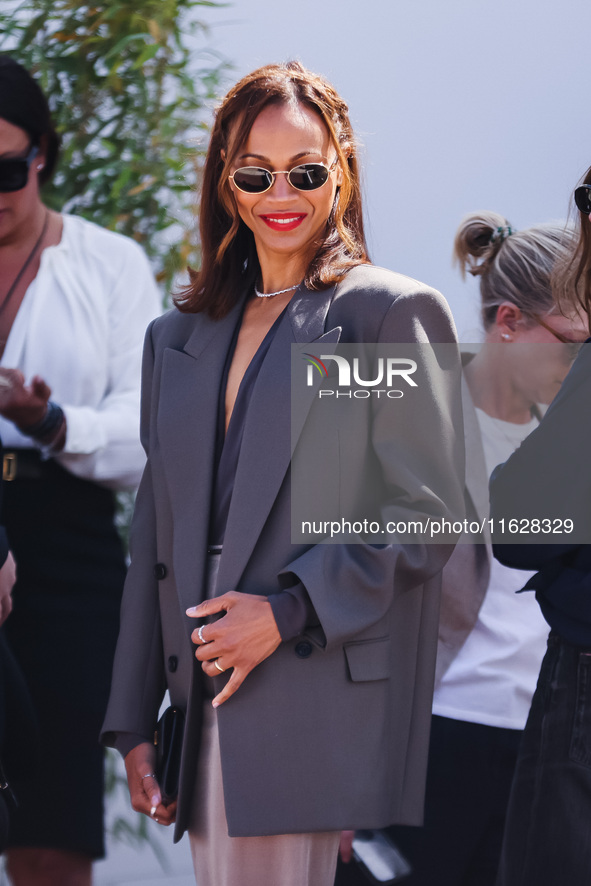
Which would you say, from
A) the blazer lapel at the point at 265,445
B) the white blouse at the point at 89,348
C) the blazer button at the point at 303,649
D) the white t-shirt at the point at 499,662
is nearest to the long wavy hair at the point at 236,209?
the blazer lapel at the point at 265,445

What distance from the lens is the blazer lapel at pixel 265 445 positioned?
74.8 inches

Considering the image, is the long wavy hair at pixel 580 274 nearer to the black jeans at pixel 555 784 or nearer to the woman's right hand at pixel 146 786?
the black jeans at pixel 555 784

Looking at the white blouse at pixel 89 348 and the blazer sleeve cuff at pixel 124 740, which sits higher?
the white blouse at pixel 89 348

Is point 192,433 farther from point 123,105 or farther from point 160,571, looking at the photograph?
point 123,105

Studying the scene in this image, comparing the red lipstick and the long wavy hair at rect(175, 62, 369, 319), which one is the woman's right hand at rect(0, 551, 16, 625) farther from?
the red lipstick

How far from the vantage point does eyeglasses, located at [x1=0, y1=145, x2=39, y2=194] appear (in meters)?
2.71

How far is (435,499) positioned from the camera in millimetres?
1843

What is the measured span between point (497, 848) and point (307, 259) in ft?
4.72

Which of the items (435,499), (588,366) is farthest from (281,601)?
(588,366)

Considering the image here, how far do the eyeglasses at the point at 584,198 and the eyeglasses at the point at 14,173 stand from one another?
A: 54.1 inches

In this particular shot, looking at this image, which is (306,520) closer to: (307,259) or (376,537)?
(376,537)

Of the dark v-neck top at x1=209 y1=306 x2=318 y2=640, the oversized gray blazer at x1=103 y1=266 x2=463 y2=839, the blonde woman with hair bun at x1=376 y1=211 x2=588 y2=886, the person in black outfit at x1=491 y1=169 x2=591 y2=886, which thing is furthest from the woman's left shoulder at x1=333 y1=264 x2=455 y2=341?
the blonde woman with hair bun at x1=376 y1=211 x2=588 y2=886

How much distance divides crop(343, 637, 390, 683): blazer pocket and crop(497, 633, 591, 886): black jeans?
27 cm

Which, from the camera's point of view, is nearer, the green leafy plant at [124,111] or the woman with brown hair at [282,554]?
the woman with brown hair at [282,554]
